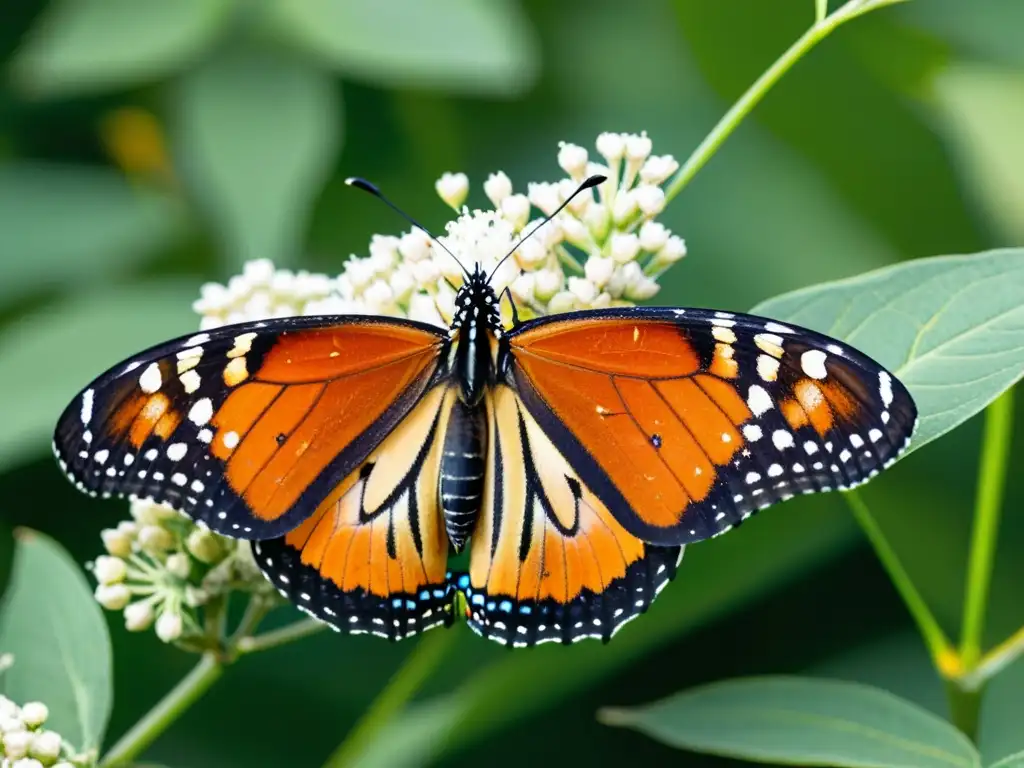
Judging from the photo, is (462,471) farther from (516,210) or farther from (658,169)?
(658,169)

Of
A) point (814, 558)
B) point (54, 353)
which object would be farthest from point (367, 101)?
point (814, 558)

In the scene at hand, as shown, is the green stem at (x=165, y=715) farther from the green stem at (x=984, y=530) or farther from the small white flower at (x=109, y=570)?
the green stem at (x=984, y=530)

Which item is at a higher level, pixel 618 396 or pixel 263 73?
pixel 263 73

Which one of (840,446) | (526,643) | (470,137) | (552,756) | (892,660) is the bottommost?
(552,756)

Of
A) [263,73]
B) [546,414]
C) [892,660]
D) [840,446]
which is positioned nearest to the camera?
[840,446]

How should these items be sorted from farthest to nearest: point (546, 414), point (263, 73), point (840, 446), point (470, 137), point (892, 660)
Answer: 1. point (470, 137)
2. point (263, 73)
3. point (892, 660)
4. point (546, 414)
5. point (840, 446)

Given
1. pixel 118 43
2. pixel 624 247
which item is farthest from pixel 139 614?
pixel 118 43

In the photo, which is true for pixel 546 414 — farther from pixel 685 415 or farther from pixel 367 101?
pixel 367 101
